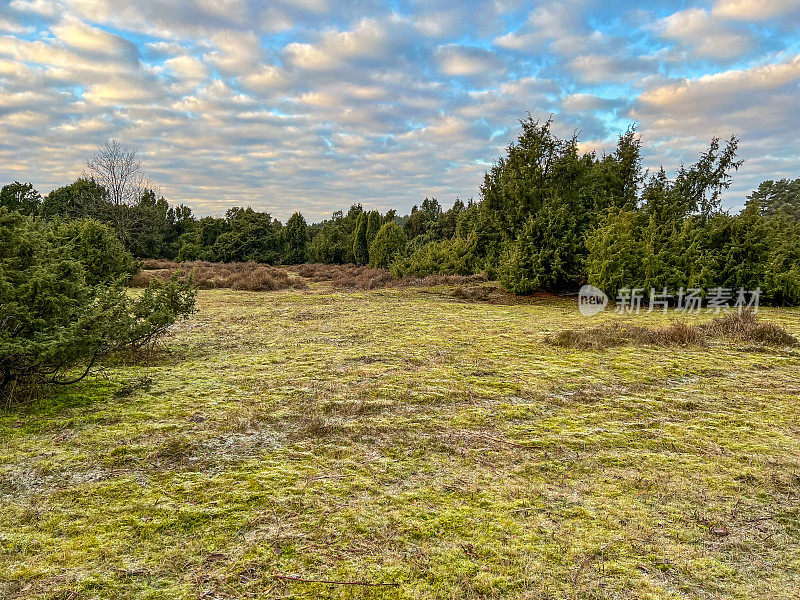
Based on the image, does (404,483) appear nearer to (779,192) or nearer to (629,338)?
(629,338)

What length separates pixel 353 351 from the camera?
6.89 meters

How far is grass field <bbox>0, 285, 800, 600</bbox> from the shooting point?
206 centimetres

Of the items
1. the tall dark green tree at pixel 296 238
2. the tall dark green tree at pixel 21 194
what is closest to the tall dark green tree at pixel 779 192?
the tall dark green tree at pixel 296 238

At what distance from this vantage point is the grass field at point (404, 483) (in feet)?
6.75

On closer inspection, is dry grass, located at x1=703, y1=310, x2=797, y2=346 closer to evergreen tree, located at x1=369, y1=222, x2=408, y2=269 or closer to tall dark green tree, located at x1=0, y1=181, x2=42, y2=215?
evergreen tree, located at x1=369, y1=222, x2=408, y2=269

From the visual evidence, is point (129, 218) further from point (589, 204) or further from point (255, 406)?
point (255, 406)

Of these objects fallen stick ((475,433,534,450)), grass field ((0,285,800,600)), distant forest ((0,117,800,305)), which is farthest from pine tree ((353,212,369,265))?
fallen stick ((475,433,534,450))

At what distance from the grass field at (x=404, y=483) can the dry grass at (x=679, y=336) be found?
1.59 meters

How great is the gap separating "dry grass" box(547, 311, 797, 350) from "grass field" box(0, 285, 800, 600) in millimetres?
1589

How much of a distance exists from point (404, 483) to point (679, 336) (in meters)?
Answer: 7.14

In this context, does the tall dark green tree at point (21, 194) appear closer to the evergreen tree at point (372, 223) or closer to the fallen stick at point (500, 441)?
the evergreen tree at point (372, 223)

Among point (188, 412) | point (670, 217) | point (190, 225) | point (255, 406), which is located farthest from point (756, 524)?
point (190, 225)

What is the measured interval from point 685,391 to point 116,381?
6867 mm

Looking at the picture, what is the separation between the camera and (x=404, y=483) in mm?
2908
